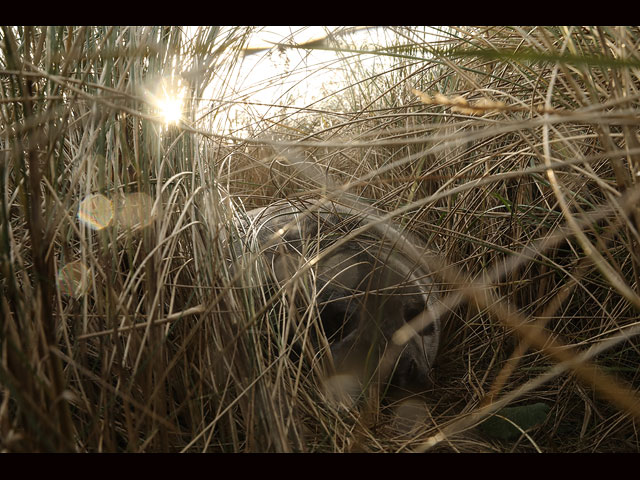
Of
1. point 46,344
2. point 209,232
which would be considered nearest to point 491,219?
point 209,232

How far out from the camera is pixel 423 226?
1265mm

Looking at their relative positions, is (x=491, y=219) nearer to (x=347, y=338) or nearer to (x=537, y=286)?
(x=537, y=286)

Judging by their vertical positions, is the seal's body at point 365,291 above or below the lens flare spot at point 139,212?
below

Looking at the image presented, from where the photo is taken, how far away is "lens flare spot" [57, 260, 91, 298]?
0.70 meters

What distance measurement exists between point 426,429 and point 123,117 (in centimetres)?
83

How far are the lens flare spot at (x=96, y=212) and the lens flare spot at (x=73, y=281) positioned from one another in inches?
3.1

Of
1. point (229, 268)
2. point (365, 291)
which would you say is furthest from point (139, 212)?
point (365, 291)

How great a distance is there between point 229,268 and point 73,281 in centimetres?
27

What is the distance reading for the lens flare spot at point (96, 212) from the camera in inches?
30.6

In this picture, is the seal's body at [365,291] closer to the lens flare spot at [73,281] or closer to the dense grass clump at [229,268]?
the dense grass clump at [229,268]

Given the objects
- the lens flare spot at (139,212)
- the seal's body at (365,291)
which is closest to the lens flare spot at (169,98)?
the lens flare spot at (139,212)

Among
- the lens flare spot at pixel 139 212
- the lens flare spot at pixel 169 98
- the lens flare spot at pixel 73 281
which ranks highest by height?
the lens flare spot at pixel 169 98

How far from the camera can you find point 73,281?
78 cm

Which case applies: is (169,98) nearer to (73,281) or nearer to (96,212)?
(96,212)
